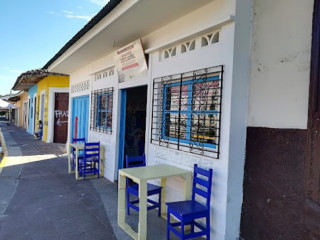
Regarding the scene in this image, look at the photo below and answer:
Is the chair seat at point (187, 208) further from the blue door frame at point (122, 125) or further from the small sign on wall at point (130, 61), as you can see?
the blue door frame at point (122, 125)

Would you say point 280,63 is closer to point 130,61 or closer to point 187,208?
point 187,208

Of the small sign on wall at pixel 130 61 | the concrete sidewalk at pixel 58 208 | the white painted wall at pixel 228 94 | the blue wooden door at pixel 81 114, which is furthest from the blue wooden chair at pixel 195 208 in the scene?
the blue wooden door at pixel 81 114

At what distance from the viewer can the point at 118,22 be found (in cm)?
423

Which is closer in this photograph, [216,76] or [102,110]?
[216,76]

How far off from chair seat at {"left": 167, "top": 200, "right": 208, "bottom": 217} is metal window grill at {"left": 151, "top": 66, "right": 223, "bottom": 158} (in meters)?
0.64

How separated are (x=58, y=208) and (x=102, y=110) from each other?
3.02m

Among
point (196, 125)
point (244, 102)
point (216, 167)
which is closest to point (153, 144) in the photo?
point (196, 125)

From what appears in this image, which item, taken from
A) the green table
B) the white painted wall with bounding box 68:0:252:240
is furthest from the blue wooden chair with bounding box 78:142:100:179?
the white painted wall with bounding box 68:0:252:240

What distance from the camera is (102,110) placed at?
6746mm

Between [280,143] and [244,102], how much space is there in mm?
645

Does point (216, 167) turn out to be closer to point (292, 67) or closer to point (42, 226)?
point (292, 67)

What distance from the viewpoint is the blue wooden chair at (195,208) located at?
2.88m

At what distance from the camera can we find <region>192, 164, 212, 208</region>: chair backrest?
309 centimetres

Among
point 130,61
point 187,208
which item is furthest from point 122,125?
point 187,208
